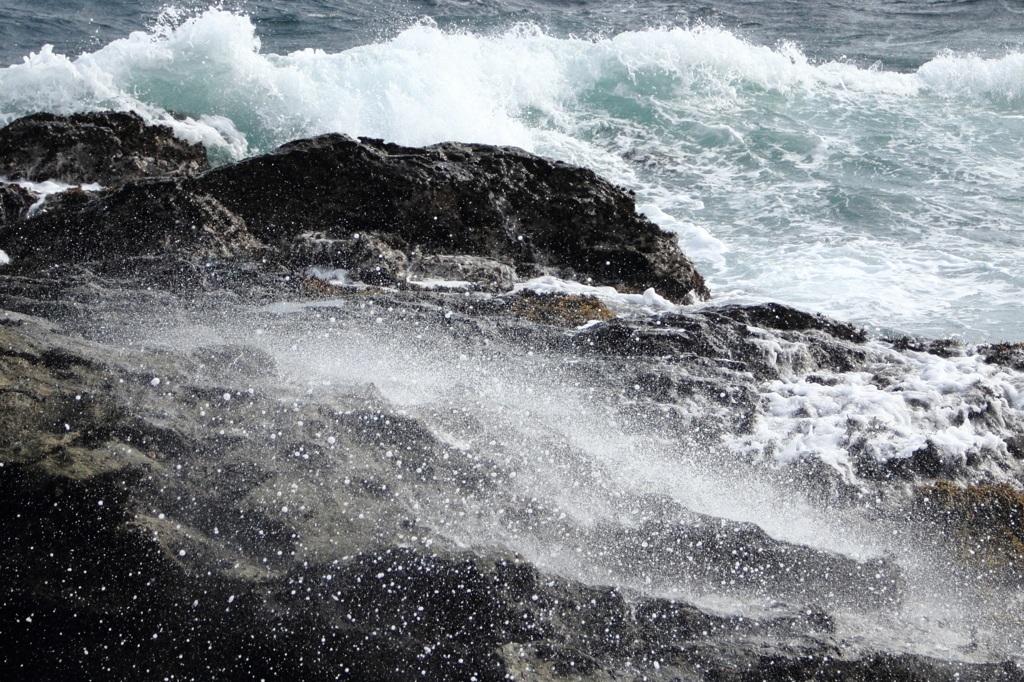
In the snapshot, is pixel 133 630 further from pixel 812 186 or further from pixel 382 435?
pixel 812 186

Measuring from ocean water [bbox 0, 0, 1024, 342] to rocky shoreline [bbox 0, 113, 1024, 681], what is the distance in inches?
113

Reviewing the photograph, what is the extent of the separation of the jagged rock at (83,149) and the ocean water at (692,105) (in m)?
1.48

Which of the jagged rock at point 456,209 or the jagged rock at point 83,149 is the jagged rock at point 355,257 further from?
the jagged rock at point 83,149

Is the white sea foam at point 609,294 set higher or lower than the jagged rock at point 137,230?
lower

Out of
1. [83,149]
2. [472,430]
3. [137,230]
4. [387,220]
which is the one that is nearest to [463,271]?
[387,220]

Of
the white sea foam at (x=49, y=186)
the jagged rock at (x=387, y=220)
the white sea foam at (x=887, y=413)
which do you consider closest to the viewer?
the white sea foam at (x=887, y=413)

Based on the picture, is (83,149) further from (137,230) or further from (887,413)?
(887,413)

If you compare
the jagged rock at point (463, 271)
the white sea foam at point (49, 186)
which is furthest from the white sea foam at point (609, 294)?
the white sea foam at point (49, 186)

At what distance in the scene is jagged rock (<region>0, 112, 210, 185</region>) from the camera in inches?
243

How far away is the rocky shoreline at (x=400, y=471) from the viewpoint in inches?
90.7

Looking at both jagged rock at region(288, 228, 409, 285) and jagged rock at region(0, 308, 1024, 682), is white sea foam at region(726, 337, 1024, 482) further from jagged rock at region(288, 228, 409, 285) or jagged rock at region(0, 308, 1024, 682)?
jagged rock at region(288, 228, 409, 285)

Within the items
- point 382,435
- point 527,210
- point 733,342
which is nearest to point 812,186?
point 527,210

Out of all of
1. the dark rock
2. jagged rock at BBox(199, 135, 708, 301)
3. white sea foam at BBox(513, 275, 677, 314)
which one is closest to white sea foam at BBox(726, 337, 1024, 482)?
white sea foam at BBox(513, 275, 677, 314)

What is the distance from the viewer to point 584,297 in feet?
14.8
